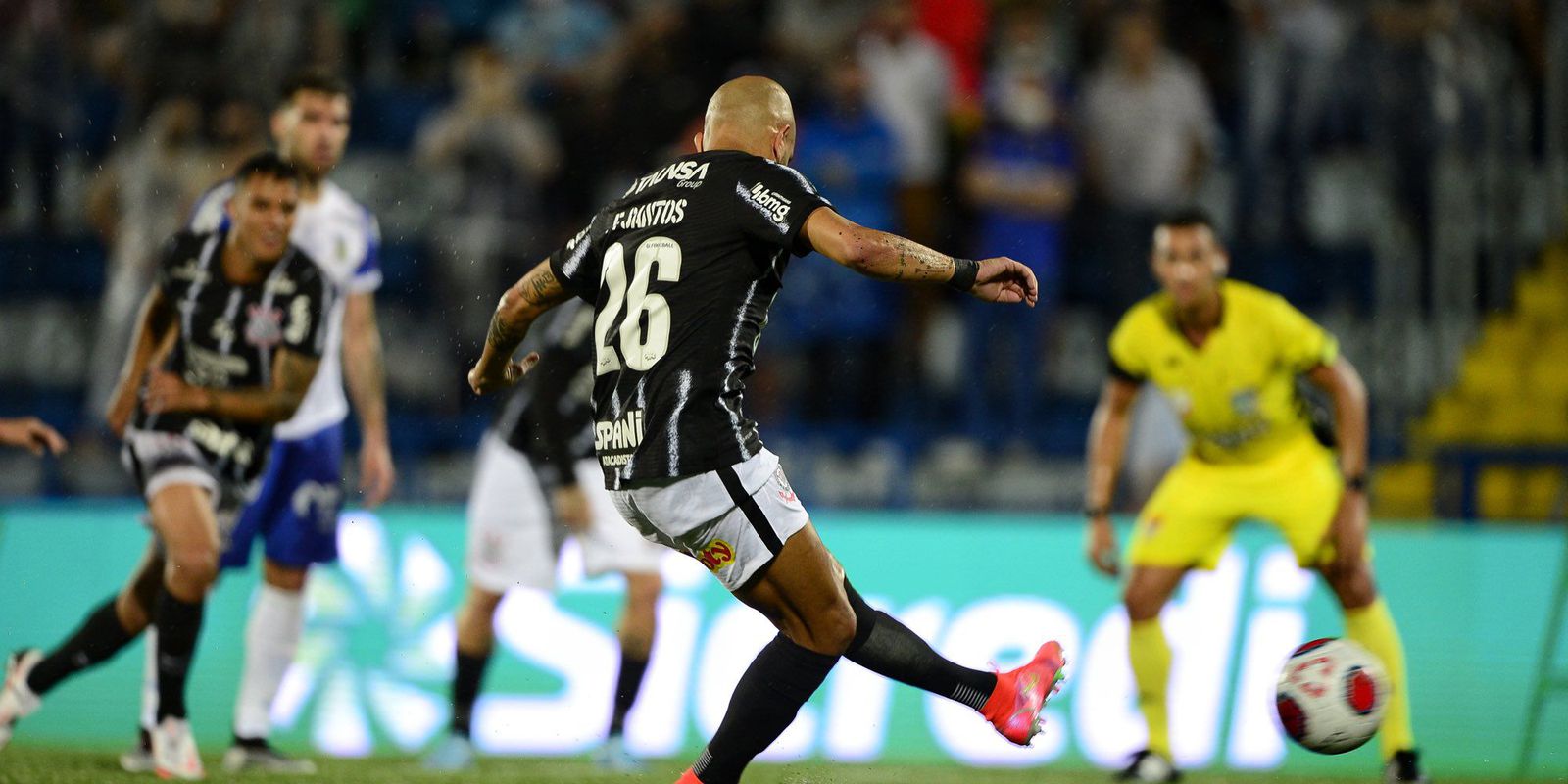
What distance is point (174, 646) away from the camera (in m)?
6.98

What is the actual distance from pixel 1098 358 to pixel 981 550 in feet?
8.14

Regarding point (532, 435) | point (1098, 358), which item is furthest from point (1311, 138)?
point (532, 435)

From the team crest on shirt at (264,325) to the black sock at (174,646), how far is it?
107 cm

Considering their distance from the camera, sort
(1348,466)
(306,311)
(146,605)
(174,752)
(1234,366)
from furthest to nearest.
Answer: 1. (1234,366)
2. (1348,466)
3. (146,605)
4. (306,311)
5. (174,752)

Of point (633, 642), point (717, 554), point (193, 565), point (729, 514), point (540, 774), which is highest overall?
point (729, 514)

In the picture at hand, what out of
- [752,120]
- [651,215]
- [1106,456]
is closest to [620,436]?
[651,215]

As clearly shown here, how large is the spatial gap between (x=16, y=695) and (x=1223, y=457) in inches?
209

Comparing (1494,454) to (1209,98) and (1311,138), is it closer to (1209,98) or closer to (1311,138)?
(1311,138)

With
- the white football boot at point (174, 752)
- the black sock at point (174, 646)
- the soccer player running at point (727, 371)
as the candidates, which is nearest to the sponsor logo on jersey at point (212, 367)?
the black sock at point (174, 646)

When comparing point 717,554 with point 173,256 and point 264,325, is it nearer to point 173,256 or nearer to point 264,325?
point 264,325

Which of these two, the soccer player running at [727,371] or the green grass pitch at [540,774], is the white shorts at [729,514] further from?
the green grass pitch at [540,774]

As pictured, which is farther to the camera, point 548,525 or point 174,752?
point 548,525

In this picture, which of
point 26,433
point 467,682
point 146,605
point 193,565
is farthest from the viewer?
point 467,682

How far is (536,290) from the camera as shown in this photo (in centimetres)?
570
